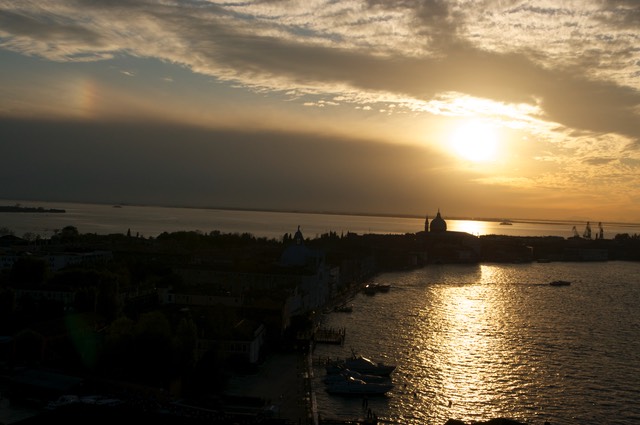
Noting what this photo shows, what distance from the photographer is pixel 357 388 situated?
21.1 m

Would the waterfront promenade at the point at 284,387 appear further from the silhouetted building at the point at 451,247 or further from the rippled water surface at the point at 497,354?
the silhouetted building at the point at 451,247

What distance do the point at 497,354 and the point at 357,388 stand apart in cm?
813

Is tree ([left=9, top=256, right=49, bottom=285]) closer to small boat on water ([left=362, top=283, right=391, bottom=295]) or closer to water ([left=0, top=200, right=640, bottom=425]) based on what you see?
water ([left=0, top=200, right=640, bottom=425])

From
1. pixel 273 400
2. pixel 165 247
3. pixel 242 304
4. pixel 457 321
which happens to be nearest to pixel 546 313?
pixel 457 321

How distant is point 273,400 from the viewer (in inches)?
766

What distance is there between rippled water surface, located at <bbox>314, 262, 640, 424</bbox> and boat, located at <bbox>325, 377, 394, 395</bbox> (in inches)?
9.8

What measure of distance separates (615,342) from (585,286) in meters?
29.0

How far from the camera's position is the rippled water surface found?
19.9 meters

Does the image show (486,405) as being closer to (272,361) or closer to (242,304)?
(272,361)

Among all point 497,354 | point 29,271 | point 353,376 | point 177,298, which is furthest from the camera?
point 29,271

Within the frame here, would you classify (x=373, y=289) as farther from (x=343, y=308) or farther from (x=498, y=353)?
(x=498, y=353)

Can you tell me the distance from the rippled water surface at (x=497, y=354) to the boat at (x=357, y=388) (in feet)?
0.82

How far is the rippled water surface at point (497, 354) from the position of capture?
19.9 m

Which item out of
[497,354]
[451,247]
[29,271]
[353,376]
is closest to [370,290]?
[497,354]
